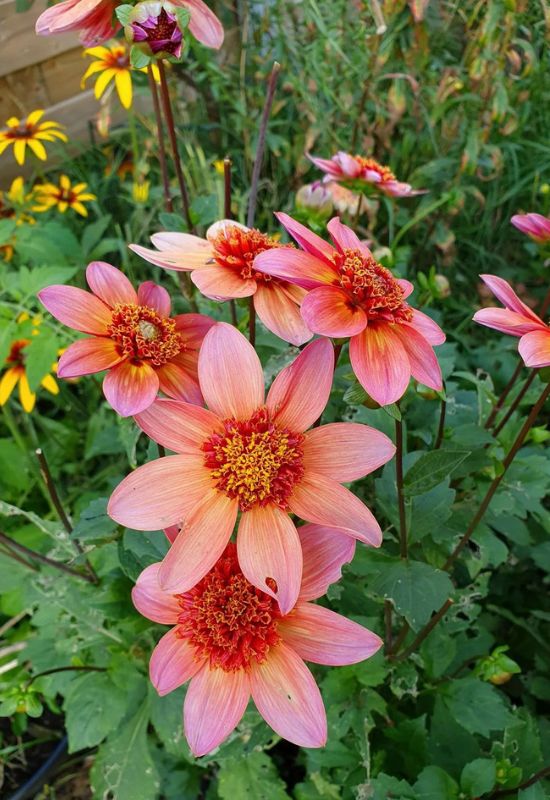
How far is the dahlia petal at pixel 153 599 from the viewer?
538 mm

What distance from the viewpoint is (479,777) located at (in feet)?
2.25

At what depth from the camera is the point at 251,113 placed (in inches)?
68.7

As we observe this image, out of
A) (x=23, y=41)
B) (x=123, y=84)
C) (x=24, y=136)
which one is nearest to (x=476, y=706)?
(x=123, y=84)

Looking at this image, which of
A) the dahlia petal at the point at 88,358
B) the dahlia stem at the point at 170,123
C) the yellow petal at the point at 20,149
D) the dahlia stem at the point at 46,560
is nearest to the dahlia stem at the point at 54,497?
the dahlia stem at the point at 46,560

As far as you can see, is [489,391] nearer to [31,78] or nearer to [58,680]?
[58,680]

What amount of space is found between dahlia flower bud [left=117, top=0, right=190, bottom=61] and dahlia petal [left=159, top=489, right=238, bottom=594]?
430 mm

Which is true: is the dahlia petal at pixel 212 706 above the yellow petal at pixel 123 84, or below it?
below

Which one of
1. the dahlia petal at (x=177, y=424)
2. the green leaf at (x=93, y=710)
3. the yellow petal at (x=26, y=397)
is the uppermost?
the dahlia petal at (x=177, y=424)

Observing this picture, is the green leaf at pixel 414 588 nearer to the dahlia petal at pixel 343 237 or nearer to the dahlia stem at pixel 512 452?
the dahlia stem at pixel 512 452

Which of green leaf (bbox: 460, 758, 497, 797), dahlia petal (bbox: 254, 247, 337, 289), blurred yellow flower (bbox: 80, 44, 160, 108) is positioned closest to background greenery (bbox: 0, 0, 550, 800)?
green leaf (bbox: 460, 758, 497, 797)

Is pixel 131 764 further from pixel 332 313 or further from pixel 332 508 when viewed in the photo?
pixel 332 313

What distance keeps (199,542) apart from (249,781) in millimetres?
→ 594

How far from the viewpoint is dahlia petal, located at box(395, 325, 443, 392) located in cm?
53

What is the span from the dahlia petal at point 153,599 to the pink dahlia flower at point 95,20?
1.74 feet
